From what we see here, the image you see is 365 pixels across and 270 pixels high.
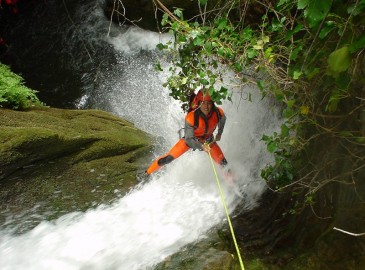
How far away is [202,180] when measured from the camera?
643 centimetres

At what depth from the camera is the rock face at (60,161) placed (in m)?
5.39

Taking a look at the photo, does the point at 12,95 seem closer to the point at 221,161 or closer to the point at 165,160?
the point at 165,160

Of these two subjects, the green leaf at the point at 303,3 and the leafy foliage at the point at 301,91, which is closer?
the green leaf at the point at 303,3

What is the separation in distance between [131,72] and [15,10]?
4759 millimetres

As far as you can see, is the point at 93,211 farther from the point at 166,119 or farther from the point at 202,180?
the point at 166,119

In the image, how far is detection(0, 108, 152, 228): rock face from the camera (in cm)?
539

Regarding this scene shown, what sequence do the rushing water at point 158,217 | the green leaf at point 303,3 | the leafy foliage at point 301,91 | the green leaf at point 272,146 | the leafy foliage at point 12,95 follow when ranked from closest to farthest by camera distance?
the green leaf at point 303,3 < the leafy foliage at point 301,91 < the green leaf at point 272,146 < the rushing water at point 158,217 < the leafy foliage at point 12,95

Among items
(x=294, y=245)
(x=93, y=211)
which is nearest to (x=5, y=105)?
(x=93, y=211)

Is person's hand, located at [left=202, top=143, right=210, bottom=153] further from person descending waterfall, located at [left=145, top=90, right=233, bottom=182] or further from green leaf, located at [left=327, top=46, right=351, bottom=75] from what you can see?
green leaf, located at [left=327, top=46, right=351, bottom=75]

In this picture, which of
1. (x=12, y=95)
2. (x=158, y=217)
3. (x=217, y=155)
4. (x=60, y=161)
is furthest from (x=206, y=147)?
(x=12, y=95)

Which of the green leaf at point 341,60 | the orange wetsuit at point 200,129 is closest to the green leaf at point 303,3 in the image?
the green leaf at point 341,60

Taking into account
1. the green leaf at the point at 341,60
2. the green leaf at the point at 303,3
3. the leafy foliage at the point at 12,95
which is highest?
the leafy foliage at the point at 12,95

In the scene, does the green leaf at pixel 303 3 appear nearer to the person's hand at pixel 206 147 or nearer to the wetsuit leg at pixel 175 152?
the person's hand at pixel 206 147

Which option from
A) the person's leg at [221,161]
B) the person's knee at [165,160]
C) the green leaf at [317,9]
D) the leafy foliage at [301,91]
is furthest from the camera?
the person's knee at [165,160]
